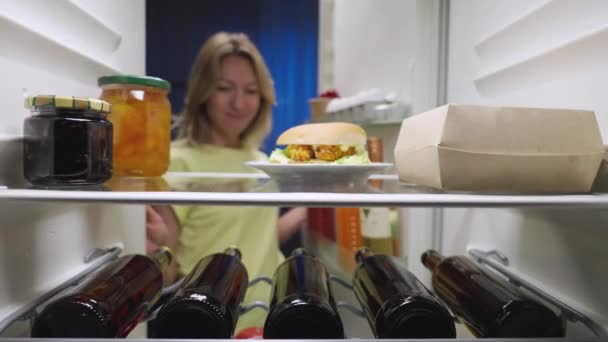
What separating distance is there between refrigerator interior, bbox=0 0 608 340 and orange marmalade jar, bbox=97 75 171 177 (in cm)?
10

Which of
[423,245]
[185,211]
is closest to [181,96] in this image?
[185,211]

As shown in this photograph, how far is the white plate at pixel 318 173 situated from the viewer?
0.61 m

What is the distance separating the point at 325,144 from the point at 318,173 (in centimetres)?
11

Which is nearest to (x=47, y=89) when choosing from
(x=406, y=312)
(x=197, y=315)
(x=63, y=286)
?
(x=63, y=286)

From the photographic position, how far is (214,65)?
5.20 feet

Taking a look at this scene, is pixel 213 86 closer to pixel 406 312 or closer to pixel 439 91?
pixel 439 91

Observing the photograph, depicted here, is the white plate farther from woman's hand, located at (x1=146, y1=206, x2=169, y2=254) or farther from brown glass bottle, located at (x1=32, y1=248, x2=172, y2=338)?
woman's hand, located at (x1=146, y1=206, x2=169, y2=254)

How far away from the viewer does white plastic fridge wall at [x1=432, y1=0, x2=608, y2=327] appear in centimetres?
58

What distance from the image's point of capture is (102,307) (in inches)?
20.3

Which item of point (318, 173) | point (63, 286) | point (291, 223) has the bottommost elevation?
point (291, 223)

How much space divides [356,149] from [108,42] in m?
0.52

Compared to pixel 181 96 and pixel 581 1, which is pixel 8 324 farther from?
pixel 181 96

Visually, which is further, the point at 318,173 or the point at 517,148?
the point at 318,173

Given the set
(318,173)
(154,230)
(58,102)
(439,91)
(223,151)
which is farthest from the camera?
(223,151)
